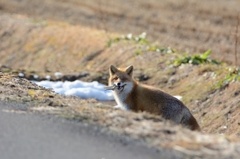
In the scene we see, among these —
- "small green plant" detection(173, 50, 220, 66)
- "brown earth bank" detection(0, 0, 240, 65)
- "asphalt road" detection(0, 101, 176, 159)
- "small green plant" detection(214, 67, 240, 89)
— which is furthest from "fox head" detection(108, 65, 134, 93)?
"brown earth bank" detection(0, 0, 240, 65)

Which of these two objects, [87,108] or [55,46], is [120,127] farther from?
[55,46]

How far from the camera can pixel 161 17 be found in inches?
1248

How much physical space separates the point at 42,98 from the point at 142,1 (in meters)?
26.5

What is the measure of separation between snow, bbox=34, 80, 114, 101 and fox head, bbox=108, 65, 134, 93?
14.0 ft

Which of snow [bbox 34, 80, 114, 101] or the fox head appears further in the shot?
snow [bbox 34, 80, 114, 101]

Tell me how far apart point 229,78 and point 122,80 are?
4.58 m

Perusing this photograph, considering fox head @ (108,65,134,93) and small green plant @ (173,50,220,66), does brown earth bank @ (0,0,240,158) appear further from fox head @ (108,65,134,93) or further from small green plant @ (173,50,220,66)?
fox head @ (108,65,134,93)

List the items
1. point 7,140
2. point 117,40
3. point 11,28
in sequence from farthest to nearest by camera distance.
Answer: point 11,28
point 117,40
point 7,140

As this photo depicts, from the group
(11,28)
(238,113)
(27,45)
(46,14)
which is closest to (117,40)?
(27,45)

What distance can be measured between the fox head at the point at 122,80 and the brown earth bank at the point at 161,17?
13.1 m

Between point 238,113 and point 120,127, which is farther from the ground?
point 120,127

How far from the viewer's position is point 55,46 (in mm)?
25000

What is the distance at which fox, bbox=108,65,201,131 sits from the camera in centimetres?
1067

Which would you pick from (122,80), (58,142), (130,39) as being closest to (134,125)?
(58,142)
